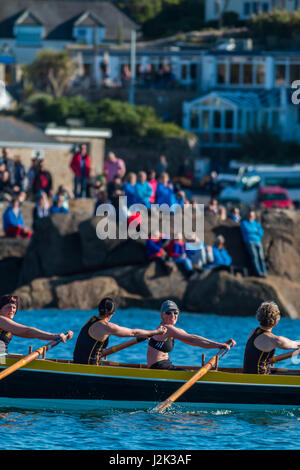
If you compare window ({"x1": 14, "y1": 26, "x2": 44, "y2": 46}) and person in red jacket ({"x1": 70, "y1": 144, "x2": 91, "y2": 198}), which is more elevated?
window ({"x1": 14, "y1": 26, "x2": 44, "y2": 46})

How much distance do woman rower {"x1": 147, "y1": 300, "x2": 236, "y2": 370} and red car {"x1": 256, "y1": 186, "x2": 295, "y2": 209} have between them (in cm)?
2813

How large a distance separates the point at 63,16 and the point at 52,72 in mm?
21971

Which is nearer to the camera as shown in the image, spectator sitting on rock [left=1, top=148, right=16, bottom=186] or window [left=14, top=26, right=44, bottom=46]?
spectator sitting on rock [left=1, top=148, right=16, bottom=186]

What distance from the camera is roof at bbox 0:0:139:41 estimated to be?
315 ft

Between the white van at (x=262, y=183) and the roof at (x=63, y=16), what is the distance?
47435 millimetres

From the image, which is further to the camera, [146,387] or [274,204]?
[274,204]

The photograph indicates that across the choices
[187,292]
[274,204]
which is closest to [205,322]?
[187,292]

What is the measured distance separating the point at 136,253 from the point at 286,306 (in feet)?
14.4

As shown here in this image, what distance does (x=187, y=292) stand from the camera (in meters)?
28.7

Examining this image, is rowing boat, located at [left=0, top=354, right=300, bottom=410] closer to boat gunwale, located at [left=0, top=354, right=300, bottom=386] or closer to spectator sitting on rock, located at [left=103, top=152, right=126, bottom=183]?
boat gunwale, located at [left=0, top=354, right=300, bottom=386]

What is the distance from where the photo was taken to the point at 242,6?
99.3 m

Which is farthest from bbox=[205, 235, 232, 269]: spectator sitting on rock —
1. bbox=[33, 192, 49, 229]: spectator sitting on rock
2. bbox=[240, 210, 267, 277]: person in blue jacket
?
bbox=[33, 192, 49, 229]: spectator sitting on rock

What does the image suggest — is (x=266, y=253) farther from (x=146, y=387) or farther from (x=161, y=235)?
(x=146, y=387)
